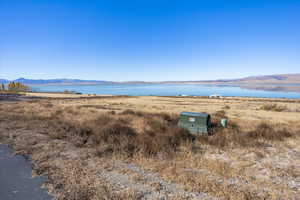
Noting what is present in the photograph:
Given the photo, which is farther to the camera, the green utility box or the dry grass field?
the green utility box

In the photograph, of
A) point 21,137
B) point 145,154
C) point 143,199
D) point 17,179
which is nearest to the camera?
point 143,199

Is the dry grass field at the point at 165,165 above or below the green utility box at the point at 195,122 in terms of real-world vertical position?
below

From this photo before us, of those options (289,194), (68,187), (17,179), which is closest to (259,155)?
(289,194)

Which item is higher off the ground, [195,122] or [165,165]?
[195,122]

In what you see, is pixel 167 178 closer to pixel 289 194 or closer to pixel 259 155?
pixel 289 194

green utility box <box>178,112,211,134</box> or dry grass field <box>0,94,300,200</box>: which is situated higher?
green utility box <box>178,112,211,134</box>

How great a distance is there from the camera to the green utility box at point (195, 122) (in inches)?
317

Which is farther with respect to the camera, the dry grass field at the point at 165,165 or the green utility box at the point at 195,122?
the green utility box at the point at 195,122

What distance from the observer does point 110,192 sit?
3340 mm

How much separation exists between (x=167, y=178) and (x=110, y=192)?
137cm

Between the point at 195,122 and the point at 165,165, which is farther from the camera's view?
the point at 195,122

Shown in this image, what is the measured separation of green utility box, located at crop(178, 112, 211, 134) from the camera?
317 inches

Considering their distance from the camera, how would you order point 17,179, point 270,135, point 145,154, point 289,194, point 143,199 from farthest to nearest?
point 270,135, point 145,154, point 17,179, point 289,194, point 143,199

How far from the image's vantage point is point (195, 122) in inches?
327
